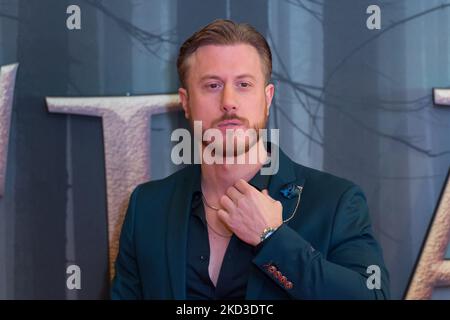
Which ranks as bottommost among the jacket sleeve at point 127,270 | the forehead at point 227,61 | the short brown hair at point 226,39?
the jacket sleeve at point 127,270

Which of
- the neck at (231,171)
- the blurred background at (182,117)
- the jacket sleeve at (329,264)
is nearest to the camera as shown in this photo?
the jacket sleeve at (329,264)

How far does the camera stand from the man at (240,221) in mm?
1689

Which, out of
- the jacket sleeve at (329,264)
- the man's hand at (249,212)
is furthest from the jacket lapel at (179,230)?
the jacket sleeve at (329,264)

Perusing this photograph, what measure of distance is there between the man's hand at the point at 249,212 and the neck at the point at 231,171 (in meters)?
0.07

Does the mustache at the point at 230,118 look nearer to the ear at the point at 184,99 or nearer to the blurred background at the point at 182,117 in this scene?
the ear at the point at 184,99

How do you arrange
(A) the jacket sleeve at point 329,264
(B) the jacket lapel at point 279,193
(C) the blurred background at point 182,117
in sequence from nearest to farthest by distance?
(A) the jacket sleeve at point 329,264, (B) the jacket lapel at point 279,193, (C) the blurred background at point 182,117

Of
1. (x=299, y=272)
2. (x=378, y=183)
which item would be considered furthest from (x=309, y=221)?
(x=378, y=183)

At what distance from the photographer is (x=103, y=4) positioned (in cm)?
207

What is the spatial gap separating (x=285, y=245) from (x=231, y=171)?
33 centimetres

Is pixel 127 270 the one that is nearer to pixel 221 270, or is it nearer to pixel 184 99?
pixel 221 270

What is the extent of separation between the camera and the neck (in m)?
1.89

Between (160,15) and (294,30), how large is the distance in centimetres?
44
